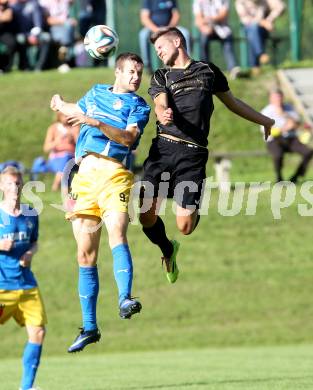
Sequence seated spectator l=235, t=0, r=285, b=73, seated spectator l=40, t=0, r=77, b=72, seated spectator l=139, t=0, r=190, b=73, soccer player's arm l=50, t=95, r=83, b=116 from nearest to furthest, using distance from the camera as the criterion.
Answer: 1. soccer player's arm l=50, t=95, r=83, b=116
2. seated spectator l=139, t=0, r=190, b=73
3. seated spectator l=235, t=0, r=285, b=73
4. seated spectator l=40, t=0, r=77, b=72

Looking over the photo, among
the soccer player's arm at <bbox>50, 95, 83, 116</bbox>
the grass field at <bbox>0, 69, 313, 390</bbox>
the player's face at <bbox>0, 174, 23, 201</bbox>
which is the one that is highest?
the soccer player's arm at <bbox>50, 95, 83, 116</bbox>

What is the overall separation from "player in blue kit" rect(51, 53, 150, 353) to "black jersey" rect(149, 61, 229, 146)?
0.43 m

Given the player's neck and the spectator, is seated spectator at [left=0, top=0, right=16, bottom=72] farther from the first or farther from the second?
the player's neck

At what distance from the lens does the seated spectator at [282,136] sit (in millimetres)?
19922

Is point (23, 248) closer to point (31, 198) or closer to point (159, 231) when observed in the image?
point (159, 231)

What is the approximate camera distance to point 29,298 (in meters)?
13.0

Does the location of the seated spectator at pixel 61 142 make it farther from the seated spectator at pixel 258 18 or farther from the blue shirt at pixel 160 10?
the seated spectator at pixel 258 18

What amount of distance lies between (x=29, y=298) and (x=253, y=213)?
8280 mm

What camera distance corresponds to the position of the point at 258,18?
23.8m

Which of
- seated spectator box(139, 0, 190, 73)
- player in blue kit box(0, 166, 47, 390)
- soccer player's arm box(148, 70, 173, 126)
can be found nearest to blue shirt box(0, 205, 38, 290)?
player in blue kit box(0, 166, 47, 390)

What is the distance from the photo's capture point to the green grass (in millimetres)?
13148

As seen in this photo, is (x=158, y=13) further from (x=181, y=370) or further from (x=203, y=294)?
(x=181, y=370)

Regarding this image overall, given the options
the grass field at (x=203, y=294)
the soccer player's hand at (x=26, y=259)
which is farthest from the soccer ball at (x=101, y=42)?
the grass field at (x=203, y=294)

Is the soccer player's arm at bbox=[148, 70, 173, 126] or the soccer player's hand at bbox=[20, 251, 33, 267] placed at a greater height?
the soccer player's arm at bbox=[148, 70, 173, 126]
